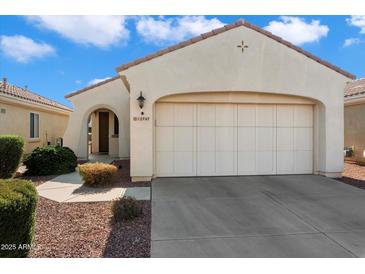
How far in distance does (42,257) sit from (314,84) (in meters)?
9.45

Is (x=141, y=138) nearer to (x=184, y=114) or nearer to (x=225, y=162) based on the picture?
(x=184, y=114)

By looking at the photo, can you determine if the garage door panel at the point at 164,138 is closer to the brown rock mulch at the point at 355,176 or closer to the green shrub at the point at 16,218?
the green shrub at the point at 16,218

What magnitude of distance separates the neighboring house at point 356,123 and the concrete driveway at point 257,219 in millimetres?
6076

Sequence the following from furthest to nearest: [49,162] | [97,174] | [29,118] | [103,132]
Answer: [103,132], [29,118], [49,162], [97,174]

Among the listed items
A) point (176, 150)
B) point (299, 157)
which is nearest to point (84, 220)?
point (176, 150)

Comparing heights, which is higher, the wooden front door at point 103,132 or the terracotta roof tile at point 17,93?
the terracotta roof tile at point 17,93

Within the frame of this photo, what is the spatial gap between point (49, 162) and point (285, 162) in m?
9.04

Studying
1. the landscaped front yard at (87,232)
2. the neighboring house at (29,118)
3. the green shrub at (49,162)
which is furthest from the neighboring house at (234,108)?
the neighboring house at (29,118)

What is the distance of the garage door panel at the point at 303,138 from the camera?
390 inches

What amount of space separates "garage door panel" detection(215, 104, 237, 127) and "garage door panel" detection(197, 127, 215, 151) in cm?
38

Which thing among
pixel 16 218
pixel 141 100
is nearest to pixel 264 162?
pixel 141 100

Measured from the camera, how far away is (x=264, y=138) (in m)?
9.70
